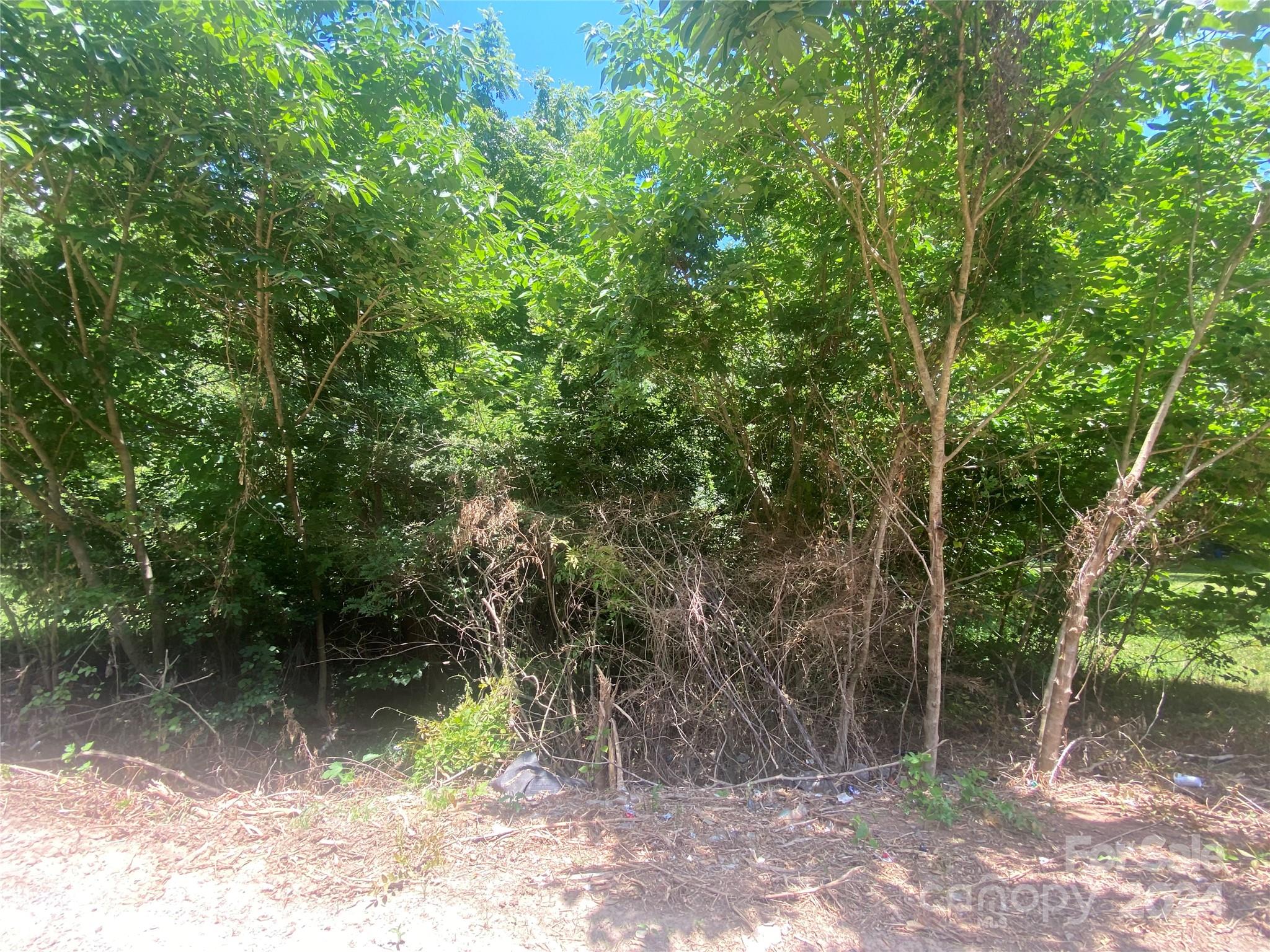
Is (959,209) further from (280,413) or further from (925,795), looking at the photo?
(280,413)

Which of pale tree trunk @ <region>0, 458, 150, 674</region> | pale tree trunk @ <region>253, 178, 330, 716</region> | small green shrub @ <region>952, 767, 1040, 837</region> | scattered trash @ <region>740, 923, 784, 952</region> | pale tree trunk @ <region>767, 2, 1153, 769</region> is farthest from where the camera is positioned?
pale tree trunk @ <region>0, 458, 150, 674</region>

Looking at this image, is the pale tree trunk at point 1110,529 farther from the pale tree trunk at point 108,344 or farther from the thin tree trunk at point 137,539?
the thin tree trunk at point 137,539

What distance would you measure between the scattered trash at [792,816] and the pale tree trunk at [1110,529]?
73.3 inches

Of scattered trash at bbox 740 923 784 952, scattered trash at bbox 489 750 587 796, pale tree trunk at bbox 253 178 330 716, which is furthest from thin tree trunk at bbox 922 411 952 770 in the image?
pale tree trunk at bbox 253 178 330 716

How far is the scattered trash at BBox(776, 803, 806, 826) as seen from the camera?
3.50m

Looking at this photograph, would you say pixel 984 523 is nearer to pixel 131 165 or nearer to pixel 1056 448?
pixel 1056 448

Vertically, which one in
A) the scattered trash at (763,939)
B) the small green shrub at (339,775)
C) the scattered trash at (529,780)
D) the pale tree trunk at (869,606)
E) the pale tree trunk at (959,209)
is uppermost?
the pale tree trunk at (959,209)

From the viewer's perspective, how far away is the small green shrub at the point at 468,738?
13.7 feet

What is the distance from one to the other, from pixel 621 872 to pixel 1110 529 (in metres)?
3.61

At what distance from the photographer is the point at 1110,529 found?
4.00 metres

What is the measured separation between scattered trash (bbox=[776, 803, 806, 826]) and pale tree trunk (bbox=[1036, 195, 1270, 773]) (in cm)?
186


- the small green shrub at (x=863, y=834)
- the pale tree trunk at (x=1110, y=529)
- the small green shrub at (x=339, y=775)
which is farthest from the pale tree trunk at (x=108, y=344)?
the pale tree trunk at (x=1110, y=529)

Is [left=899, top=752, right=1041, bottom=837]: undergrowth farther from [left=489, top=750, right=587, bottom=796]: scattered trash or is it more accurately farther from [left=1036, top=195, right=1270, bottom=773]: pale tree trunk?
[left=489, top=750, right=587, bottom=796]: scattered trash

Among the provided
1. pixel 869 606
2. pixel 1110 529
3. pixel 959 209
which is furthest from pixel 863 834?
pixel 959 209
